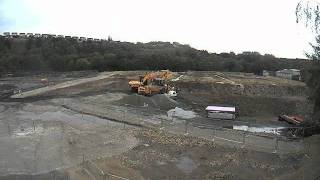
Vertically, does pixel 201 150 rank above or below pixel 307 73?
below

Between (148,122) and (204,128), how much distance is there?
4.20 meters

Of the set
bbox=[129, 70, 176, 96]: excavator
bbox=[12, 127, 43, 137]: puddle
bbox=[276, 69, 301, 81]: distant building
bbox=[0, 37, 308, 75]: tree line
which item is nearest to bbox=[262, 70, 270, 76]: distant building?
bbox=[0, 37, 308, 75]: tree line

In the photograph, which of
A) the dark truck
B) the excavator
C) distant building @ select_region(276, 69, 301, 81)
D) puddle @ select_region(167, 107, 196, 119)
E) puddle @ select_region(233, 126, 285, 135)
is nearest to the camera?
puddle @ select_region(233, 126, 285, 135)

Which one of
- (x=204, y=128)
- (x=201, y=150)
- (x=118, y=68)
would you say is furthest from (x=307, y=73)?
(x=118, y=68)

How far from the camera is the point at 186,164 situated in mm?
22719

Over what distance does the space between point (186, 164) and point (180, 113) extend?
45.1ft

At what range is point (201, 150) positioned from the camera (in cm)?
2488

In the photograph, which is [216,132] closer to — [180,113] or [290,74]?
[180,113]

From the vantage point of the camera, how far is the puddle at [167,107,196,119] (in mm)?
35281

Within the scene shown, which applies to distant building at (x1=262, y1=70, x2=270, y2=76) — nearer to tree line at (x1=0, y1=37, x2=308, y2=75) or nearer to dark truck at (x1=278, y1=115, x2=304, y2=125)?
tree line at (x1=0, y1=37, x2=308, y2=75)

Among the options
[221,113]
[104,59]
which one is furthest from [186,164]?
[104,59]

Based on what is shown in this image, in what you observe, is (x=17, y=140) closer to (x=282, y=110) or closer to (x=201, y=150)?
(x=201, y=150)

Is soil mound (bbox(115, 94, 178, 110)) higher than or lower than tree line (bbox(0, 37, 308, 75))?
lower

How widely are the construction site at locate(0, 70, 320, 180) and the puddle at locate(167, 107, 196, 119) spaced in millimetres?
85
